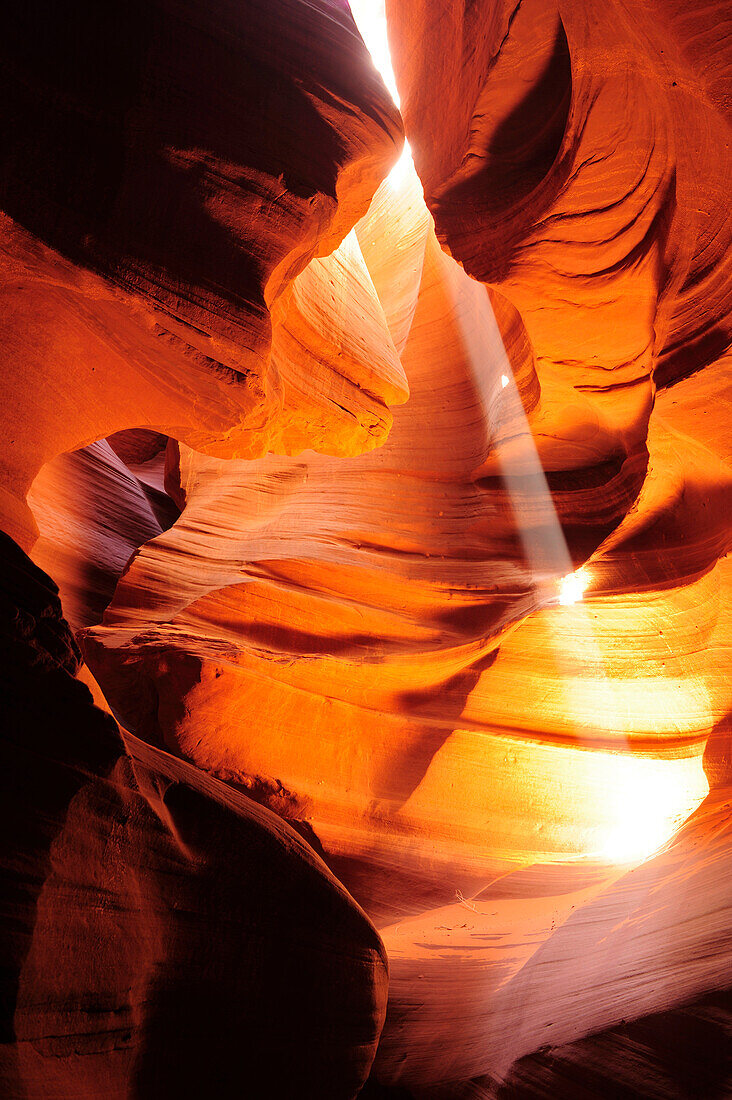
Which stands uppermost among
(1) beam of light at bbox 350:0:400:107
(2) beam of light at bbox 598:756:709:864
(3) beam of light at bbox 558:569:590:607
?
(1) beam of light at bbox 350:0:400:107

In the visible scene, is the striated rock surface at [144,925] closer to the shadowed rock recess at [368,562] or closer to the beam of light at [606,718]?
the shadowed rock recess at [368,562]

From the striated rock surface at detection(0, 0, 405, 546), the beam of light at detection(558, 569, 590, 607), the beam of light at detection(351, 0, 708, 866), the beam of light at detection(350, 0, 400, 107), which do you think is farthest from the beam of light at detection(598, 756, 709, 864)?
the beam of light at detection(350, 0, 400, 107)

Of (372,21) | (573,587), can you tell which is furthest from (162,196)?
(372,21)

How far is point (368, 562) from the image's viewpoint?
15.1 feet

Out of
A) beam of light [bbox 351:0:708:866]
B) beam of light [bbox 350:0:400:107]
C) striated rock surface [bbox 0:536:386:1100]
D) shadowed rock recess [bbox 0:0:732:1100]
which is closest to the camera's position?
striated rock surface [bbox 0:536:386:1100]

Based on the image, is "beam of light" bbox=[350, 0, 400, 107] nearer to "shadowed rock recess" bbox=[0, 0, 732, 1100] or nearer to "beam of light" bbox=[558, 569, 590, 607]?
"shadowed rock recess" bbox=[0, 0, 732, 1100]

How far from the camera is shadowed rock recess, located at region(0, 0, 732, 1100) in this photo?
7.30 ft

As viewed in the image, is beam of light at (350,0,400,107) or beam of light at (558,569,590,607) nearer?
beam of light at (558,569,590,607)

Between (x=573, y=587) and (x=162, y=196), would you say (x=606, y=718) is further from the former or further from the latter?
(x=162, y=196)

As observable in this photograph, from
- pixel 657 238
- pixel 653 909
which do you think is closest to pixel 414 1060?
pixel 653 909

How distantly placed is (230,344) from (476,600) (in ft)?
7.97

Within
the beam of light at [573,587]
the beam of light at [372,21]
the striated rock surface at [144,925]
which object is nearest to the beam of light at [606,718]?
the beam of light at [573,587]

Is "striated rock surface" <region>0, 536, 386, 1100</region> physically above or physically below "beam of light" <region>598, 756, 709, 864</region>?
below

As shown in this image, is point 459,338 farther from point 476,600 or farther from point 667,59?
point 667,59
